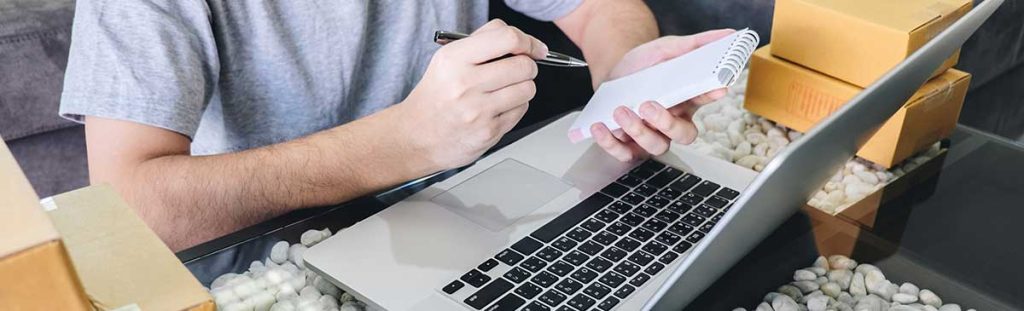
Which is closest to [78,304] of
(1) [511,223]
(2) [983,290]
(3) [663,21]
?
(1) [511,223]

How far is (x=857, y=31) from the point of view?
36.3 inches

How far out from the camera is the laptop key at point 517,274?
68cm

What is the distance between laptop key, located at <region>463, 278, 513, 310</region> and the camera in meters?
0.65

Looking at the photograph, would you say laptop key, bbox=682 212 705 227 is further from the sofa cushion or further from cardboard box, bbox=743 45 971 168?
the sofa cushion

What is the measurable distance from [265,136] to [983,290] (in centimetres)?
80

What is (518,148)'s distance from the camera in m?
0.90

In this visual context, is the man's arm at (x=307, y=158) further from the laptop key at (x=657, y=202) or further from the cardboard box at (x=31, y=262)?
the cardboard box at (x=31, y=262)

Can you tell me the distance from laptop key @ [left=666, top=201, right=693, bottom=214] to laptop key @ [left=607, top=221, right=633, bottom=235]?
0.05 meters

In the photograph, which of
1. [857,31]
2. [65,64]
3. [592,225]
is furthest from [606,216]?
[65,64]

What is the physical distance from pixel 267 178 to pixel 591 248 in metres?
0.35

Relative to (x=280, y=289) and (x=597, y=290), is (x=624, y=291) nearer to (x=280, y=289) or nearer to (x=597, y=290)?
(x=597, y=290)

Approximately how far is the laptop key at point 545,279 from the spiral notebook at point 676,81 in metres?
0.20

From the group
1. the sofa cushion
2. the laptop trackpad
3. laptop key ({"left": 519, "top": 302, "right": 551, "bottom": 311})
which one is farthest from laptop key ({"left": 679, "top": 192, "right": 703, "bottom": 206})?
the sofa cushion

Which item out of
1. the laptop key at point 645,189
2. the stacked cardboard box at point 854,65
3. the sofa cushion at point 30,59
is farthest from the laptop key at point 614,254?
the sofa cushion at point 30,59
